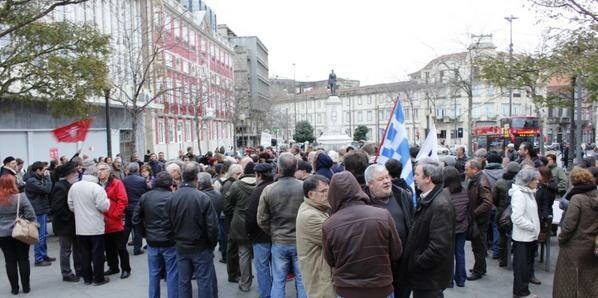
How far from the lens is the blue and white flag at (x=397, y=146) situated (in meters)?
6.43

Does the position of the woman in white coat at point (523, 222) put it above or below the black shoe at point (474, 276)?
above

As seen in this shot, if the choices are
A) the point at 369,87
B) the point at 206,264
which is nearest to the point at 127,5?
the point at 206,264

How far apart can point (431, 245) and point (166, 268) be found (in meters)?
3.65

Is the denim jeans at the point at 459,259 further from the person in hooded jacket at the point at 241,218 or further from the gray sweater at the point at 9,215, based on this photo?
the gray sweater at the point at 9,215

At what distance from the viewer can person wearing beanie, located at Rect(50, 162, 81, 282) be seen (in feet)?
25.4

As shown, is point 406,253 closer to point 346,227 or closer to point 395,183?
point 346,227

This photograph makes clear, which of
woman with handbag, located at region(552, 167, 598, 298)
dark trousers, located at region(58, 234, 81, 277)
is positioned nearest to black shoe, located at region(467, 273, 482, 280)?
woman with handbag, located at region(552, 167, 598, 298)

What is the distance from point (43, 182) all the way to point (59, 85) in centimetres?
360

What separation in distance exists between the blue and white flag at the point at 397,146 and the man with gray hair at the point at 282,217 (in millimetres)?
1545

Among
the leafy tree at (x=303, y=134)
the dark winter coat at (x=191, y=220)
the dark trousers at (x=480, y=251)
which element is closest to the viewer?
the dark winter coat at (x=191, y=220)

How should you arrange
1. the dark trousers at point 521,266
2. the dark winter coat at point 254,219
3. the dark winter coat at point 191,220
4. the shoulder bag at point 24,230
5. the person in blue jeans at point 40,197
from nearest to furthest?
the dark winter coat at point 191,220 < the dark winter coat at point 254,219 < the dark trousers at point 521,266 < the shoulder bag at point 24,230 < the person in blue jeans at point 40,197

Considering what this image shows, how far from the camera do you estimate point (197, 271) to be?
5895 millimetres

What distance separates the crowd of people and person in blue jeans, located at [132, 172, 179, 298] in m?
0.01

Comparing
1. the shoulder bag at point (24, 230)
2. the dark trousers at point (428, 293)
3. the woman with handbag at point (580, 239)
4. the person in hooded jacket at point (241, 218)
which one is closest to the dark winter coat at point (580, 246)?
the woman with handbag at point (580, 239)
